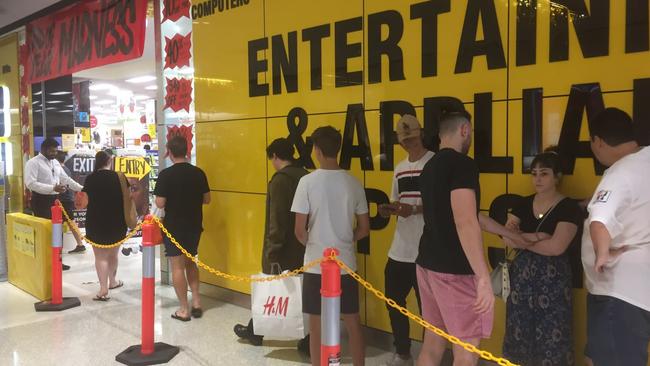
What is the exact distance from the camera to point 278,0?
4.66 meters

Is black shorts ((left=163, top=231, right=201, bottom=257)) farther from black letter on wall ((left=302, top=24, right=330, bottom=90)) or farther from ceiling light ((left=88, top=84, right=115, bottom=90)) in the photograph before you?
ceiling light ((left=88, top=84, right=115, bottom=90))

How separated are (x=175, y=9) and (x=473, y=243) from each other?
4.66 meters

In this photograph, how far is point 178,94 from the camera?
5820 millimetres

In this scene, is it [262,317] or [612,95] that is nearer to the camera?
[612,95]

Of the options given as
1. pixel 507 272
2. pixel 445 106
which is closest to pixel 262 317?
pixel 507 272

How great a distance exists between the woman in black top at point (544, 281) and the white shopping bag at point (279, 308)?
1.34 m

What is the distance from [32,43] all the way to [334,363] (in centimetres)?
823

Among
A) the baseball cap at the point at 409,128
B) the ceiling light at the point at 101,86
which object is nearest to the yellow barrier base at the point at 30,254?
the baseball cap at the point at 409,128

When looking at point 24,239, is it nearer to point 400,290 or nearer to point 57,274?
point 57,274

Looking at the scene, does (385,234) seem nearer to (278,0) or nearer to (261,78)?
(261,78)

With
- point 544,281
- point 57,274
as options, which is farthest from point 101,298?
point 544,281

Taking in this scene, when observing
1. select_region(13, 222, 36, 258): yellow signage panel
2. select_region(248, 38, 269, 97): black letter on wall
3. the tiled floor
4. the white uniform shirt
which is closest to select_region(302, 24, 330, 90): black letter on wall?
select_region(248, 38, 269, 97): black letter on wall

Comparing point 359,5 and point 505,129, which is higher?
point 359,5

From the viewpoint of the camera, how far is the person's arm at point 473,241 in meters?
2.32
